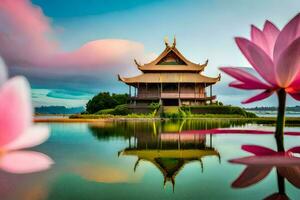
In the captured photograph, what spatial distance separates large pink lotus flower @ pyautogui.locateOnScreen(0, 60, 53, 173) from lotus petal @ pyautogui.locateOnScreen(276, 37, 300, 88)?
1.28 feet

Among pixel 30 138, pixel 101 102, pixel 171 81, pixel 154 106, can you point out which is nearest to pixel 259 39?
pixel 30 138

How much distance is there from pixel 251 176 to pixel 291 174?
9cm

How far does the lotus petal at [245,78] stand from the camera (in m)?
0.58

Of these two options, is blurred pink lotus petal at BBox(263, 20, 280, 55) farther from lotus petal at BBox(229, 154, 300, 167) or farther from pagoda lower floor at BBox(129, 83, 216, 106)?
pagoda lower floor at BBox(129, 83, 216, 106)

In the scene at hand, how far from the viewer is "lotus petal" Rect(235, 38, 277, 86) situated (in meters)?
0.56

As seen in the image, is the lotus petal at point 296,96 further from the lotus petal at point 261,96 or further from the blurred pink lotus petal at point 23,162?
the blurred pink lotus petal at point 23,162

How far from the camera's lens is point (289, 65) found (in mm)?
551

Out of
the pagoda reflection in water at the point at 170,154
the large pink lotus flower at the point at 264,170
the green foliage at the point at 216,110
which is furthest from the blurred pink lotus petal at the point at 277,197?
the green foliage at the point at 216,110

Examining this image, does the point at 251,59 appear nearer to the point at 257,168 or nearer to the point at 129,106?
the point at 257,168

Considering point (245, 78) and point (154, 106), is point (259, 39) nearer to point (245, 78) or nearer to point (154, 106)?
point (245, 78)

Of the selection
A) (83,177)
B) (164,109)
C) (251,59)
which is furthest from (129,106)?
(251,59)

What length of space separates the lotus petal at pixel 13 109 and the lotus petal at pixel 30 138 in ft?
0.04

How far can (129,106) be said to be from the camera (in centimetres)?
2898

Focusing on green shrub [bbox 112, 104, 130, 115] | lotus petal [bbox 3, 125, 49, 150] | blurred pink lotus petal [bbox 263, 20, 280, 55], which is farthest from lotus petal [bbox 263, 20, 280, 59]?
green shrub [bbox 112, 104, 130, 115]
